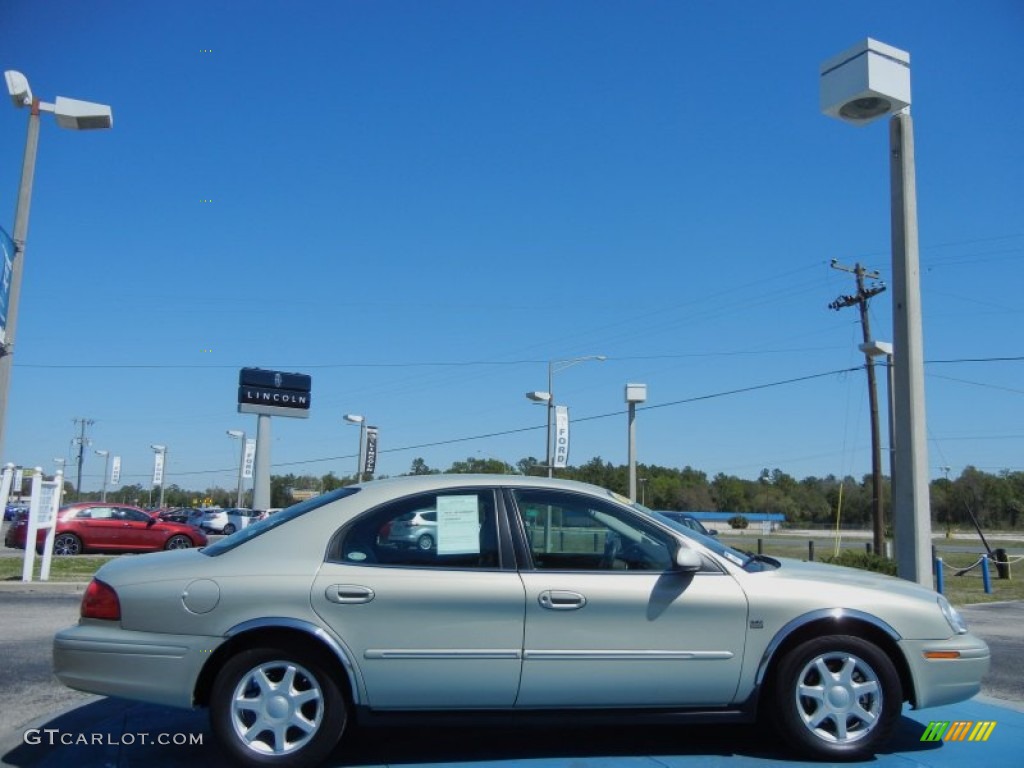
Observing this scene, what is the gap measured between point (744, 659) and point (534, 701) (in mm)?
1095

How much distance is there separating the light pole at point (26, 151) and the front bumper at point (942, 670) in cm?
1187

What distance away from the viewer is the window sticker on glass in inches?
176

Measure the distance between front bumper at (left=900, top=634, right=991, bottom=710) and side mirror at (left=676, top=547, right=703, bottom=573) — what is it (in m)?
1.18

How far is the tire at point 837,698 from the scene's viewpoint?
4.38 meters

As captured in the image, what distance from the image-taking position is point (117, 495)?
15412 cm

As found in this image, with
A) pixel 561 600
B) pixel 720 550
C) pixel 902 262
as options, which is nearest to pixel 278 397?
pixel 902 262

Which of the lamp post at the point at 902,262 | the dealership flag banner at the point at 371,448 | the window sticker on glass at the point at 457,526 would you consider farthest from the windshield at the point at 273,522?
the dealership flag banner at the point at 371,448

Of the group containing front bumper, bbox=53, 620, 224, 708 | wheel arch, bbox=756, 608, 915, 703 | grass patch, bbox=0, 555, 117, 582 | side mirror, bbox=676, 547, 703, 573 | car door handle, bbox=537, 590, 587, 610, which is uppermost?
side mirror, bbox=676, 547, 703, 573

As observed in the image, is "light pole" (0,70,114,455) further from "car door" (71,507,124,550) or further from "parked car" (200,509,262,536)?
"parked car" (200,509,262,536)

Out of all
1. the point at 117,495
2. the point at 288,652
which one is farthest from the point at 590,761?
the point at 117,495

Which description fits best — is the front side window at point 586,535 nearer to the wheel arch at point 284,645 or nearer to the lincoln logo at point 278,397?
the wheel arch at point 284,645

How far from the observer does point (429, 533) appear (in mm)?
4520

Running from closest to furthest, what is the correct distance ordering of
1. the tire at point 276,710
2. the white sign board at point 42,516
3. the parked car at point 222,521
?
the tire at point 276,710, the white sign board at point 42,516, the parked car at point 222,521

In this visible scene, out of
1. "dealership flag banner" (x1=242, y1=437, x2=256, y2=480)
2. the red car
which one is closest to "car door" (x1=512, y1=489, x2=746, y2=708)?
the red car
